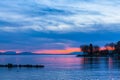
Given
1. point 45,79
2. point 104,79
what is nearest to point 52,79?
point 45,79

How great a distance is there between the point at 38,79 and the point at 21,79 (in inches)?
166

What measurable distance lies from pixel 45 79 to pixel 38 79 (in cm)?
188

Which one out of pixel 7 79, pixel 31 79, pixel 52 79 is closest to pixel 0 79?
pixel 7 79

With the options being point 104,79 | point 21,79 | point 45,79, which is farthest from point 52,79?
point 104,79

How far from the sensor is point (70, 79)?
254ft

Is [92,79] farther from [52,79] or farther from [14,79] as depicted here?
[14,79]

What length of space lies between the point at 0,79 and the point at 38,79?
9.52 metres

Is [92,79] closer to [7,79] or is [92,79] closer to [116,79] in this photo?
[116,79]

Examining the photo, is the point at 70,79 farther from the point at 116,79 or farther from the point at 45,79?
the point at 116,79

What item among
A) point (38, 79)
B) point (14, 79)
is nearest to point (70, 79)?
point (38, 79)

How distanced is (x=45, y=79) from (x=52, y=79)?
1760 mm

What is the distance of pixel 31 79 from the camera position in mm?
77438

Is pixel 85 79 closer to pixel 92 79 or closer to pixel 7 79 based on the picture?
pixel 92 79

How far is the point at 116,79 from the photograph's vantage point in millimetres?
76562
